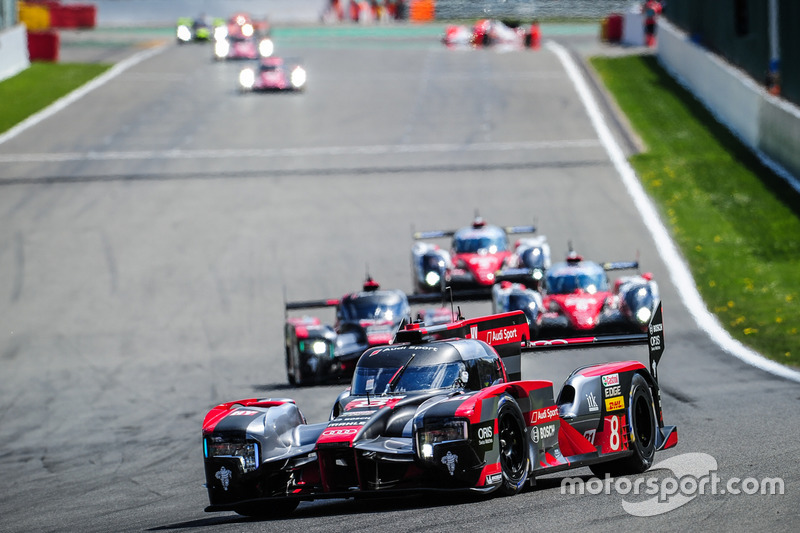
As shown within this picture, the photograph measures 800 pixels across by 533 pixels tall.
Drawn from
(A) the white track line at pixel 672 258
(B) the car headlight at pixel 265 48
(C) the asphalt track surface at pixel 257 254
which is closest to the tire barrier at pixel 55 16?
(C) the asphalt track surface at pixel 257 254

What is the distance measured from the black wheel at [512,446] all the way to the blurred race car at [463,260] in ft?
55.3

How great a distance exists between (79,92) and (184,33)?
17.9 metres

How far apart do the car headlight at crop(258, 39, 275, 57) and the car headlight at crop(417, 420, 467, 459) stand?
56.4 m

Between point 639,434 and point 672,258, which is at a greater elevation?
point 639,434

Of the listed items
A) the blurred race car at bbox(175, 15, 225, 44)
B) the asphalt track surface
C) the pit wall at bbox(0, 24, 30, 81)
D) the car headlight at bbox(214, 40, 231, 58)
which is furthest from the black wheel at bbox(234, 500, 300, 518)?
the blurred race car at bbox(175, 15, 225, 44)

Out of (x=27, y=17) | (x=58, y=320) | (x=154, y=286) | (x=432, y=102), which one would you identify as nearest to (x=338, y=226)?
(x=154, y=286)

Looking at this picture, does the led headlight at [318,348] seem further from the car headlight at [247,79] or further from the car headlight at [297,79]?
the car headlight at [247,79]

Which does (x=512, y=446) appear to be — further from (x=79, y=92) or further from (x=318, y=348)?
(x=79, y=92)

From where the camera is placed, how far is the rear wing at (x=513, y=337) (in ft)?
46.4

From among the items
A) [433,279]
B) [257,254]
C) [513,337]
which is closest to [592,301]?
[433,279]

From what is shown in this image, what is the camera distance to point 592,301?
2609cm

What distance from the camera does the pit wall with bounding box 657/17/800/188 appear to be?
38.6m
